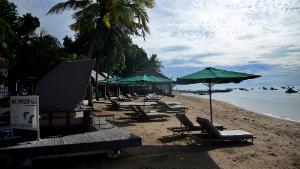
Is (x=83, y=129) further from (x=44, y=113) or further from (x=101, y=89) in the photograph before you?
(x=101, y=89)

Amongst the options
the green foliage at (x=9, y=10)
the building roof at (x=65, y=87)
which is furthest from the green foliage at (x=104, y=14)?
the green foliage at (x=9, y=10)

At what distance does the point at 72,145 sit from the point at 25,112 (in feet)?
5.37

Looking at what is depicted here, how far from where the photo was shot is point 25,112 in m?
7.43

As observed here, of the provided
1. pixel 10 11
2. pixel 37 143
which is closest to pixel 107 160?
pixel 37 143

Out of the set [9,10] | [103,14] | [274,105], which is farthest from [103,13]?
[274,105]

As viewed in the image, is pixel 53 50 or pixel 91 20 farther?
pixel 53 50

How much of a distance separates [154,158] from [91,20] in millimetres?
15022

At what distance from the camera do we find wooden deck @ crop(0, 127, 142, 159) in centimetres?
652

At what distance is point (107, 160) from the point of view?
765cm

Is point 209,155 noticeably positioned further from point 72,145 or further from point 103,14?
point 103,14

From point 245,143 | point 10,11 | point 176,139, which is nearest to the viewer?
point 245,143

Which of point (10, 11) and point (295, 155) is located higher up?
point (10, 11)

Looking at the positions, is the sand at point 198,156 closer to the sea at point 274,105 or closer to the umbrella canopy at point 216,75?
the umbrella canopy at point 216,75

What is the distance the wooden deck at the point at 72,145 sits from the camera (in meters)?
6.52
